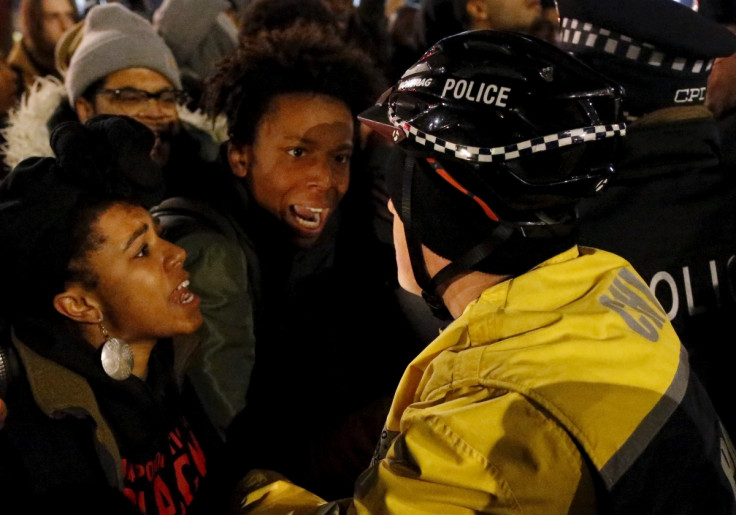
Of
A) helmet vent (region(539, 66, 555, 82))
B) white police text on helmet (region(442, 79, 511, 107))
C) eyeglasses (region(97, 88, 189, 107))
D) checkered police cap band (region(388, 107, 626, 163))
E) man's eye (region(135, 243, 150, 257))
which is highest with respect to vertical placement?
helmet vent (region(539, 66, 555, 82))

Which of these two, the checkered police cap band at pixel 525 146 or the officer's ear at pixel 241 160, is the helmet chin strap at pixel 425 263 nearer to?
the checkered police cap band at pixel 525 146

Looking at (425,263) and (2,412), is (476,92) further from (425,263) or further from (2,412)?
(2,412)

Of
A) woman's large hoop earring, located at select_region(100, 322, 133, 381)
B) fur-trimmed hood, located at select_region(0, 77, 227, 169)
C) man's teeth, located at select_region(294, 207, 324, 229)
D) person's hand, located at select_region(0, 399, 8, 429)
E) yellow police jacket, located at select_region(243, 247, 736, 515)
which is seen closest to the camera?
yellow police jacket, located at select_region(243, 247, 736, 515)

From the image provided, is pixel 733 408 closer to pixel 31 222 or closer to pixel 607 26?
pixel 607 26

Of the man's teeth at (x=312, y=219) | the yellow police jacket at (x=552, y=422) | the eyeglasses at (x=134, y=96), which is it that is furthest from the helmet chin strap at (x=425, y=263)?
the eyeglasses at (x=134, y=96)

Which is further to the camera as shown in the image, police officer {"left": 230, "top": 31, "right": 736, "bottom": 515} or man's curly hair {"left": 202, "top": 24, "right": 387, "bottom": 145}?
man's curly hair {"left": 202, "top": 24, "right": 387, "bottom": 145}

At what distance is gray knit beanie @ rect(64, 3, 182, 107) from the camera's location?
121 inches

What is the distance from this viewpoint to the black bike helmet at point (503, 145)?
143cm

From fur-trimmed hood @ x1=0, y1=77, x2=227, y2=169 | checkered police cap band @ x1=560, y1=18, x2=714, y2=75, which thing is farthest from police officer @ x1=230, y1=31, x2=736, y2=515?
fur-trimmed hood @ x1=0, y1=77, x2=227, y2=169

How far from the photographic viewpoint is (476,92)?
145 centimetres

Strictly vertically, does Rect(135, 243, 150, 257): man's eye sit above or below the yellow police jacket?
below

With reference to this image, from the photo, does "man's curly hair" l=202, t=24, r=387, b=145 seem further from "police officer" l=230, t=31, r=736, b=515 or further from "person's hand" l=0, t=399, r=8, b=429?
"person's hand" l=0, t=399, r=8, b=429

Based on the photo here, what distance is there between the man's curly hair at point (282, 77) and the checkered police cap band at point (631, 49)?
92cm

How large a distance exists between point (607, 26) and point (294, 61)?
3.78 feet
